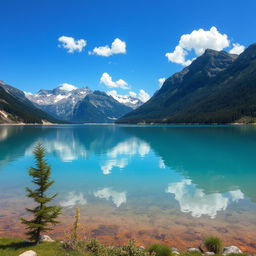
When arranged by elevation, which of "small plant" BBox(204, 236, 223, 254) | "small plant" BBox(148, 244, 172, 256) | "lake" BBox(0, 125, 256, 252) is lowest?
"lake" BBox(0, 125, 256, 252)

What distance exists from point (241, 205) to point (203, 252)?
14.5 metres

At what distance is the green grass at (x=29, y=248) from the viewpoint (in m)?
16.1

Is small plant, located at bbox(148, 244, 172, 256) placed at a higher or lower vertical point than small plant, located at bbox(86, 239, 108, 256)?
lower

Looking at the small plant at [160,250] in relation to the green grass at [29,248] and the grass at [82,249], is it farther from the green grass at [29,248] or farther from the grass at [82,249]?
the green grass at [29,248]

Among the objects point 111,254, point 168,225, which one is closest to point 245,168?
point 168,225

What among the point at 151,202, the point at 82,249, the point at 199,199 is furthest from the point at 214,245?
the point at 199,199

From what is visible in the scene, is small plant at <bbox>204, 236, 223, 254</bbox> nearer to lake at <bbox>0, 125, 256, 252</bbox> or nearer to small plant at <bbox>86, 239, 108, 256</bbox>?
lake at <bbox>0, 125, 256, 252</bbox>

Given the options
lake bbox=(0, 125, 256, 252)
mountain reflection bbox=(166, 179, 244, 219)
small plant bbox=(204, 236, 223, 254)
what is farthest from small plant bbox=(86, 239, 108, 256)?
mountain reflection bbox=(166, 179, 244, 219)

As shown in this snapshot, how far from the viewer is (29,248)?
1720 centimetres

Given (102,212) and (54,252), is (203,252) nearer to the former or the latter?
(54,252)

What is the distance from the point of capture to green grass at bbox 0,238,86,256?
52.7ft

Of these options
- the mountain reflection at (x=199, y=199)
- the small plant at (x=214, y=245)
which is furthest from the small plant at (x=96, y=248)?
the mountain reflection at (x=199, y=199)

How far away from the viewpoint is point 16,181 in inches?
1727

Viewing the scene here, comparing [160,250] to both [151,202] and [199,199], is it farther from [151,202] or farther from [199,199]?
[199,199]
